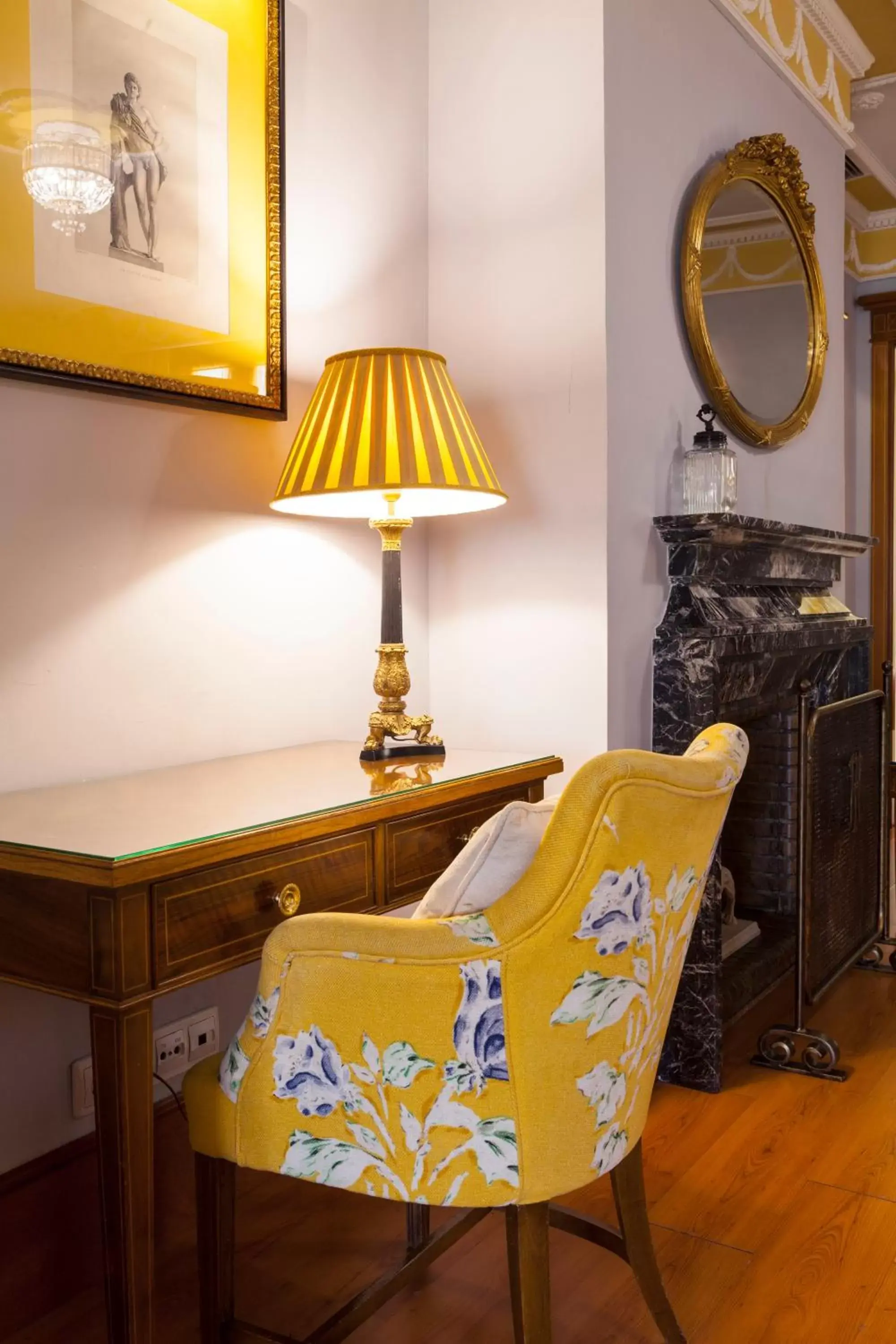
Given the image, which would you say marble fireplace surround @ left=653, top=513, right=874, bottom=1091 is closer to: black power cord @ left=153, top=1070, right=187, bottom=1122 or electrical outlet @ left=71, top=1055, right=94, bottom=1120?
black power cord @ left=153, top=1070, right=187, bottom=1122

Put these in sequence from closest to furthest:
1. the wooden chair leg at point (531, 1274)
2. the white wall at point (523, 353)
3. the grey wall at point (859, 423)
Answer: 1. the wooden chair leg at point (531, 1274)
2. the white wall at point (523, 353)
3. the grey wall at point (859, 423)

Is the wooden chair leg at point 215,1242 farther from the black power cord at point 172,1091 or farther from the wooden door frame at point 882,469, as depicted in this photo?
the wooden door frame at point 882,469

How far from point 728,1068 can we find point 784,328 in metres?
1.99

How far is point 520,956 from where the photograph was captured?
1.25 metres

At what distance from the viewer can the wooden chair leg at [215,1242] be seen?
146cm

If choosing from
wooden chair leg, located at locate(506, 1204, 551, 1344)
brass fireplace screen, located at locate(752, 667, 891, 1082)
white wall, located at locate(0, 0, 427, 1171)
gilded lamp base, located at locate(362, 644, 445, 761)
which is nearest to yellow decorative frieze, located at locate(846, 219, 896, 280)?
brass fireplace screen, located at locate(752, 667, 891, 1082)

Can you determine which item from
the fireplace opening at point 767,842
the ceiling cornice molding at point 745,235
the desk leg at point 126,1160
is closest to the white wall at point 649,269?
the ceiling cornice molding at point 745,235

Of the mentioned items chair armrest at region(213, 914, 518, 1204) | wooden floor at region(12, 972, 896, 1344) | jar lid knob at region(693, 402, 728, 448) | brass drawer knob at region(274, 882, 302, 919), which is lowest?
wooden floor at region(12, 972, 896, 1344)

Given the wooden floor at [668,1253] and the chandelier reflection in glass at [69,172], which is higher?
the chandelier reflection in glass at [69,172]

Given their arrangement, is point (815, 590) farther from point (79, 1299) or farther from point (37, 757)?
point (79, 1299)

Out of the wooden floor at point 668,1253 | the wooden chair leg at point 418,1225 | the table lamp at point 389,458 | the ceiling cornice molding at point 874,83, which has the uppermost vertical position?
the ceiling cornice molding at point 874,83

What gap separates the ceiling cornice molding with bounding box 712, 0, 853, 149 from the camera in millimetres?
3043

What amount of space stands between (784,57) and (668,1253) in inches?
122

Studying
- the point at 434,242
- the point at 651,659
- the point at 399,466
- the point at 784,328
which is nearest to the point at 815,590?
the point at 784,328
